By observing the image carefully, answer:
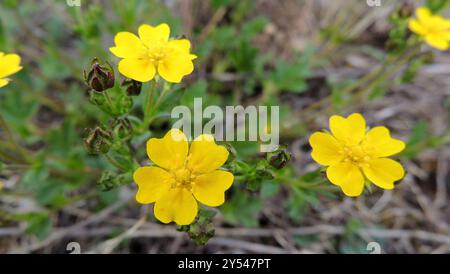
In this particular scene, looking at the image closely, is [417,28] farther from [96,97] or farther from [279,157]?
[96,97]

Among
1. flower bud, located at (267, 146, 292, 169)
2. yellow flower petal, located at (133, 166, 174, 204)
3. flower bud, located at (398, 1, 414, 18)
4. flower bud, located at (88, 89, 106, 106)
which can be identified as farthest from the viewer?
flower bud, located at (398, 1, 414, 18)

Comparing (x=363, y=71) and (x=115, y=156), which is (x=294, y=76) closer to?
(x=363, y=71)

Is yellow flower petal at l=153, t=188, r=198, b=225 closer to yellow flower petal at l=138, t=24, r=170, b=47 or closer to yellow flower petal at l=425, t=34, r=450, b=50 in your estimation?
yellow flower petal at l=138, t=24, r=170, b=47

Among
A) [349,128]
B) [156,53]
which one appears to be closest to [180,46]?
[156,53]

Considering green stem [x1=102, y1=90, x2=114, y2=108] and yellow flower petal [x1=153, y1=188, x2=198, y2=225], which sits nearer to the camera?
yellow flower petal [x1=153, y1=188, x2=198, y2=225]

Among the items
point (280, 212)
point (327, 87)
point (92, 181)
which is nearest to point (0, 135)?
point (92, 181)

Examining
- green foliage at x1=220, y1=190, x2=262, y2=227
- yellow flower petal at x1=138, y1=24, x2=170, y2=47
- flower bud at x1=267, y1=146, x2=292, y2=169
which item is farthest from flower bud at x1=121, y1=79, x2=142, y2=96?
green foliage at x1=220, y1=190, x2=262, y2=227
